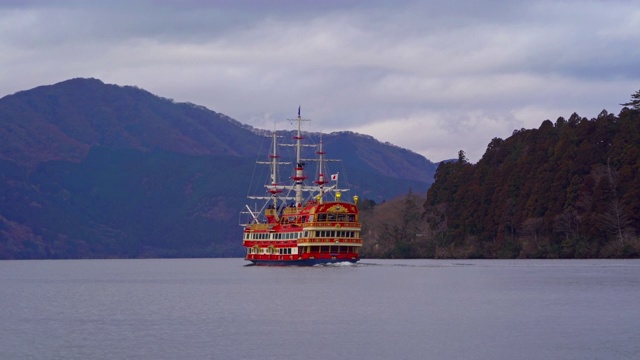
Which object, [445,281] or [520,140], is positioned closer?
[445,281]

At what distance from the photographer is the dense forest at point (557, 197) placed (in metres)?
152

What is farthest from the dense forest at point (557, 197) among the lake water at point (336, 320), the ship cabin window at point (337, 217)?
the lake water at point (336, 320)

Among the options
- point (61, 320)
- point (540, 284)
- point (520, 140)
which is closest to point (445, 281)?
point (540, 284)

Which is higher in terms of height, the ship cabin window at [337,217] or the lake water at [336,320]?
the ship cabin window at [337,217]

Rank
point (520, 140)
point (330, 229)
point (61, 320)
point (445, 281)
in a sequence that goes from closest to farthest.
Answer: point (61, 320)
point (445, 281)
point (330, 229)
point (520, 140)

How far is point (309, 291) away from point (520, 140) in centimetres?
10095

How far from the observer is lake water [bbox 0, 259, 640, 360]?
5538 centimetres

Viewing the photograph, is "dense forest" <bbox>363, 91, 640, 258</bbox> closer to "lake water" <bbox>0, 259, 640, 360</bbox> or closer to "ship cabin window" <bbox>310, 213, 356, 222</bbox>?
"ship cabin window" <bbox>310, 213, 356, 222</bbox>

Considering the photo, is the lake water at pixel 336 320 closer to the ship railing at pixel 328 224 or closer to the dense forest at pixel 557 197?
the ship railing at pixel 328 224

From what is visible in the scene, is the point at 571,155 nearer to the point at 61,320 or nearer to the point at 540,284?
the point at 540,284

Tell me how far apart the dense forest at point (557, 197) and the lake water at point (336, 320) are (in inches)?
1584

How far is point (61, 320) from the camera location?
73250 mm

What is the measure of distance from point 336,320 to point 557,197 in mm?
98096

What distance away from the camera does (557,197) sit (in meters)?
162
